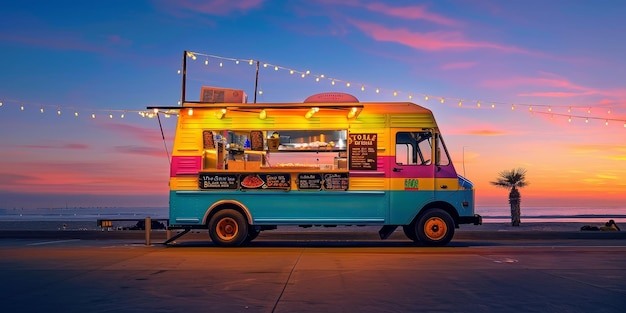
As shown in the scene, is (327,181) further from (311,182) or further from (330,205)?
(330,205)

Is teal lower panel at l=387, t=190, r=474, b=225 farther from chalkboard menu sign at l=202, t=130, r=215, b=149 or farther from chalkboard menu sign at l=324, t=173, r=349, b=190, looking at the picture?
chalkboard menu sign at l=202, t=130, r=215, b=149

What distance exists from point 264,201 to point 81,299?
29.5ft

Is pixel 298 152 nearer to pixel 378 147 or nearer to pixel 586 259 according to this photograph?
pixel 378 147

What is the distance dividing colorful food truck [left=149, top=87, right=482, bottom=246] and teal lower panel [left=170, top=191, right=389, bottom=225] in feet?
0.08

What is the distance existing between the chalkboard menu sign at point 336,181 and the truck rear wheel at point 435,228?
2.06 metres

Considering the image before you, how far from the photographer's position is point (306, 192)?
17703mm

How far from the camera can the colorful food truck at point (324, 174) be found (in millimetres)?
17625

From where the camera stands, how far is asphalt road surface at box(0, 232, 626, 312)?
8484 millimetres

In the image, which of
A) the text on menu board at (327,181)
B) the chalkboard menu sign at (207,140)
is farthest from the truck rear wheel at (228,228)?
the text on menu board at (327,181)

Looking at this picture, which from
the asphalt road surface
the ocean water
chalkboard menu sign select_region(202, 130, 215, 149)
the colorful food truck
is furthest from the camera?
the ocean water

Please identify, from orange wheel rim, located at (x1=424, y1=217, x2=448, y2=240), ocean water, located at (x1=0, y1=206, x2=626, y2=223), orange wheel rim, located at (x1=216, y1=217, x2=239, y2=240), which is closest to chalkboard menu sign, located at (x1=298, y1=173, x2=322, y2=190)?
orange wheel rim, located at (x1=216, y1=217, x2=239, y2=240)

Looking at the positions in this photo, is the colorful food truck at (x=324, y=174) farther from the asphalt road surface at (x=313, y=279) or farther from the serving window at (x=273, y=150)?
the asphalt road surface at (x=313, y=279)

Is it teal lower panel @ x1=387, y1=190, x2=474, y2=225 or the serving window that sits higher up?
the serving window

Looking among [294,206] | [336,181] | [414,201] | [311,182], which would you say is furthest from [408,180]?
[294,206]
